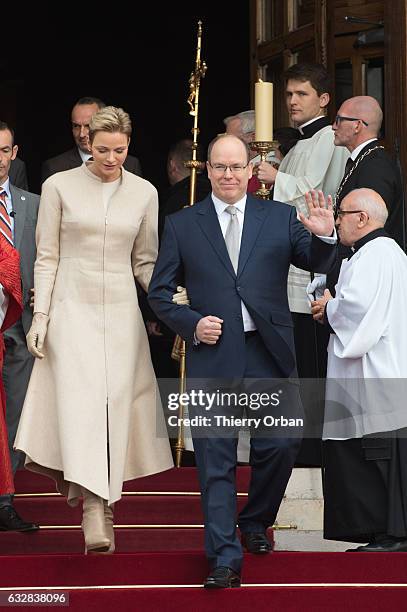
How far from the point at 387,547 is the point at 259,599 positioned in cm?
75

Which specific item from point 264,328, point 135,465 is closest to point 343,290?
point 264,328

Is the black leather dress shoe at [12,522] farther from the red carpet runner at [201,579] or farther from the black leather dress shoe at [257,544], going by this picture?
the black leather dress shoe at [257,544]

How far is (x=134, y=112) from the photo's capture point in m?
12.4

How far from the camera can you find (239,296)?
6.16 meters

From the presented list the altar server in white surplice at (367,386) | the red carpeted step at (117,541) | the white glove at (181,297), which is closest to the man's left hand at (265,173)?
the altar server in white surplice at (367,386)

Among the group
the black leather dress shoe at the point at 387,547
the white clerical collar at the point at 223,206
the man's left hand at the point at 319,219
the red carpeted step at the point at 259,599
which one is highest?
the white clerical collar at the point at 223,206

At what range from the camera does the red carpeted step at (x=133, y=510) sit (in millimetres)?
7242

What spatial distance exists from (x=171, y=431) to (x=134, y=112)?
435 centimetres

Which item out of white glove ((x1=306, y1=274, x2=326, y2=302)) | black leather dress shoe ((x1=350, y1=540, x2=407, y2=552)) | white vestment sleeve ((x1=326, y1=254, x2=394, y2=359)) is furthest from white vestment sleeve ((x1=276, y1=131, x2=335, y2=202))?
black leather dress shoe ((x1=350, y1=540, x2=407, y2=552))

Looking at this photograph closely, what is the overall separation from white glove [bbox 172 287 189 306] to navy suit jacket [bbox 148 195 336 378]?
0.02 meters

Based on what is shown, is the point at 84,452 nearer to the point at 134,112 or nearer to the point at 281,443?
the point at 281,443

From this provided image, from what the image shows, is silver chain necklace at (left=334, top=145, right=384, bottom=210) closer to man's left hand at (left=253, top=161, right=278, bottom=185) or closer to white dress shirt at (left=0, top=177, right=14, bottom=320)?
man's left hand at (left=253, top=161, right=278, bottom=185)

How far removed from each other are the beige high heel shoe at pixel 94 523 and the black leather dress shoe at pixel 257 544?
541 millimetres

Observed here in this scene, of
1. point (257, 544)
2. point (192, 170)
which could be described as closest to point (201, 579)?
point (257, 544)
